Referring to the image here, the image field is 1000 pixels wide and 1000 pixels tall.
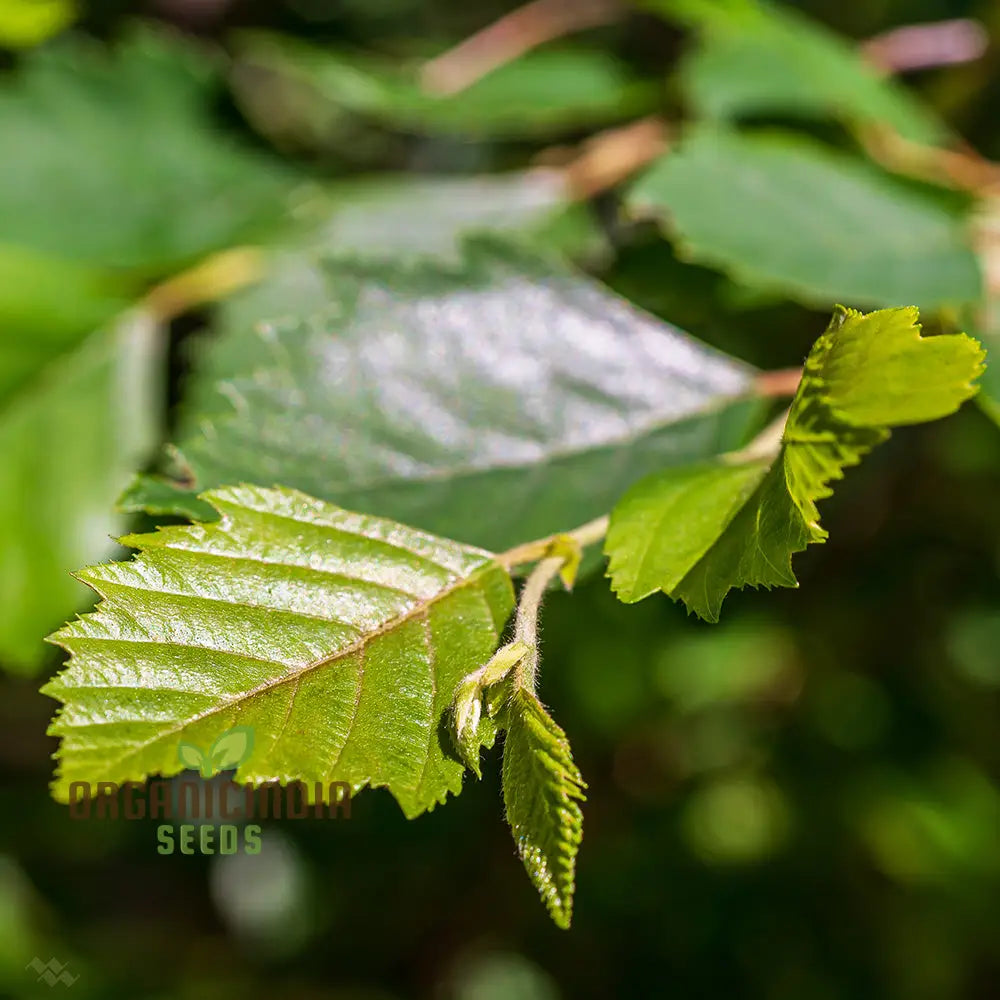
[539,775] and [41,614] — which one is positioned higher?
[539,775]

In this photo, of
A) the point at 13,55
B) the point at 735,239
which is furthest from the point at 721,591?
the point at 13,55

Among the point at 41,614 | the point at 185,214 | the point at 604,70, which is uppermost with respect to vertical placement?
the point at 604,70

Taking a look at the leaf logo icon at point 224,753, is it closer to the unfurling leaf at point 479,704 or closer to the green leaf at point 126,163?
the unfurling leaf at point 479,704

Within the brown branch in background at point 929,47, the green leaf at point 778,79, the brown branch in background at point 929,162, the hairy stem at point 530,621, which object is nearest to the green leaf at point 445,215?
the green leaf at point 778,79

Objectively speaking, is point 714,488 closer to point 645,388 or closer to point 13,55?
point 645,388

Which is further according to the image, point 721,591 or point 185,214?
point 185,214

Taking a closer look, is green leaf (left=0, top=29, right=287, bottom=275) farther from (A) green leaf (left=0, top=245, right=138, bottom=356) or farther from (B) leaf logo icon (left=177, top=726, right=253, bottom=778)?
(B) leaf logo icon (left=177, top=726, right=253, bottom=778)

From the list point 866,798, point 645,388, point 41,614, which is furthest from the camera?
point 866,798
